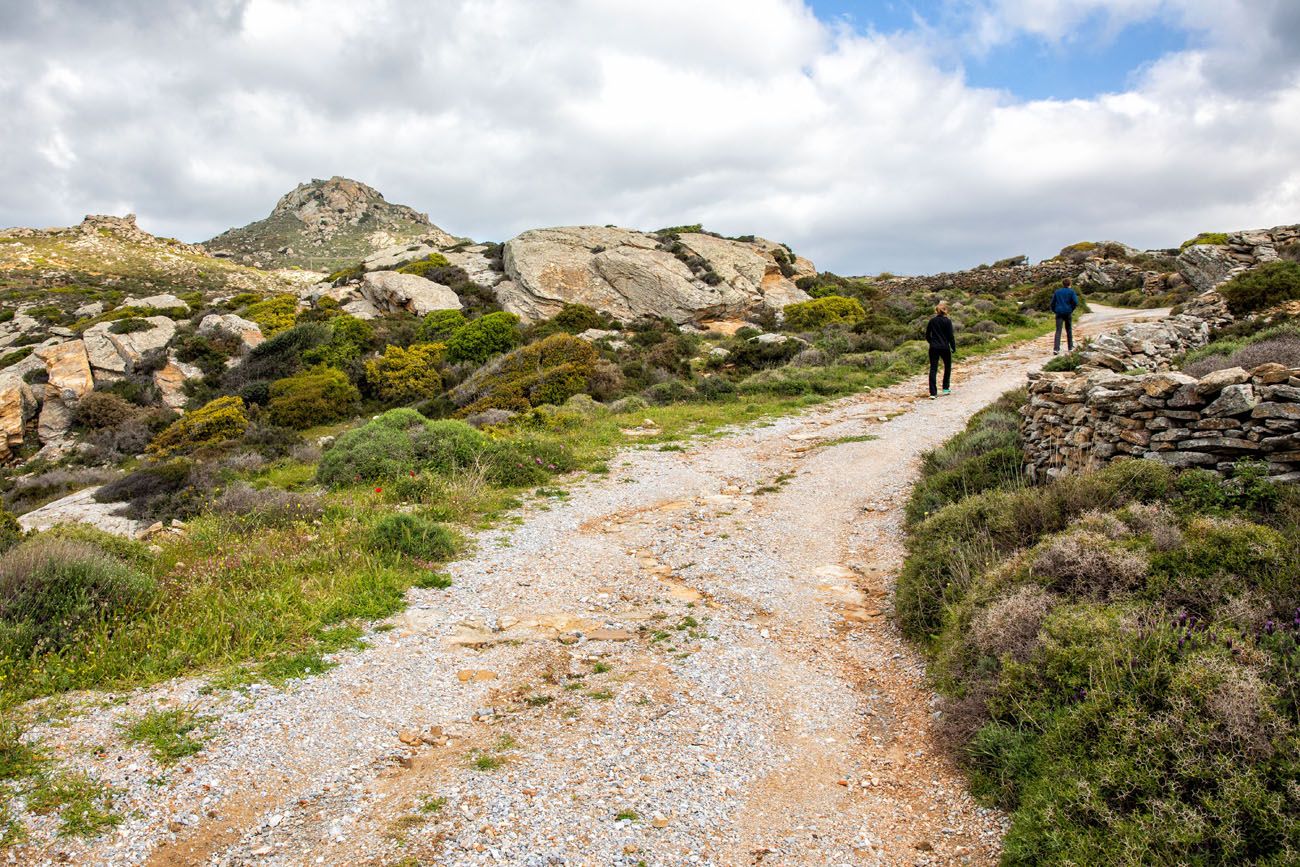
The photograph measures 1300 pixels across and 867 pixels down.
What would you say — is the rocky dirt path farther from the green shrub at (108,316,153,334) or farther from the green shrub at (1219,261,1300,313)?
the green shrub at (108,316,153,334)

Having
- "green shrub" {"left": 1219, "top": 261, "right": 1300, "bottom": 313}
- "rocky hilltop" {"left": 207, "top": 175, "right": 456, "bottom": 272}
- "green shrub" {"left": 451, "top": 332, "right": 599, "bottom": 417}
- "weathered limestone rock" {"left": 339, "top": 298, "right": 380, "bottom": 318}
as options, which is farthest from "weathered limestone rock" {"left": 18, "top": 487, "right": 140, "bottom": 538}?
"rocky hilltop" {"left": 207, "top": 175, "right": 456, "bottom": 272}

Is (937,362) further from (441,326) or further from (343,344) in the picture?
(343,344)

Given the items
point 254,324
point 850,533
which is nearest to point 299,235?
point 254,324

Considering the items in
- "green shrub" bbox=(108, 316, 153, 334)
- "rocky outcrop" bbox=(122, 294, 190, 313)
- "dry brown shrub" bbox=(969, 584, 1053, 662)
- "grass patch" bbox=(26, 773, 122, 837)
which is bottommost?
"grass patch" bbox=(26, 773, 122, 837)

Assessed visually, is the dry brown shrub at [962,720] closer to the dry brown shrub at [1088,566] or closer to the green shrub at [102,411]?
the dry brown shrub at [1088,566]

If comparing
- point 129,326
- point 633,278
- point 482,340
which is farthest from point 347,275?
point 633,278

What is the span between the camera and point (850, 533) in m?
9.11

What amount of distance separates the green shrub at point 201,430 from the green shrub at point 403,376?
13.9 feet

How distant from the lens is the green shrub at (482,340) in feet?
83.0

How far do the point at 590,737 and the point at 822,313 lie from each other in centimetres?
2789

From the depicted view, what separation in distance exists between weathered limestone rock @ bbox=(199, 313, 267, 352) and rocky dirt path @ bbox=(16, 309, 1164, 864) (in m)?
24.6

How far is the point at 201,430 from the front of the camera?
19.5 m

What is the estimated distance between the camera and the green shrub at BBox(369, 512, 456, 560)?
26.5ft

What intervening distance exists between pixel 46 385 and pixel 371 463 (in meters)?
21.1
